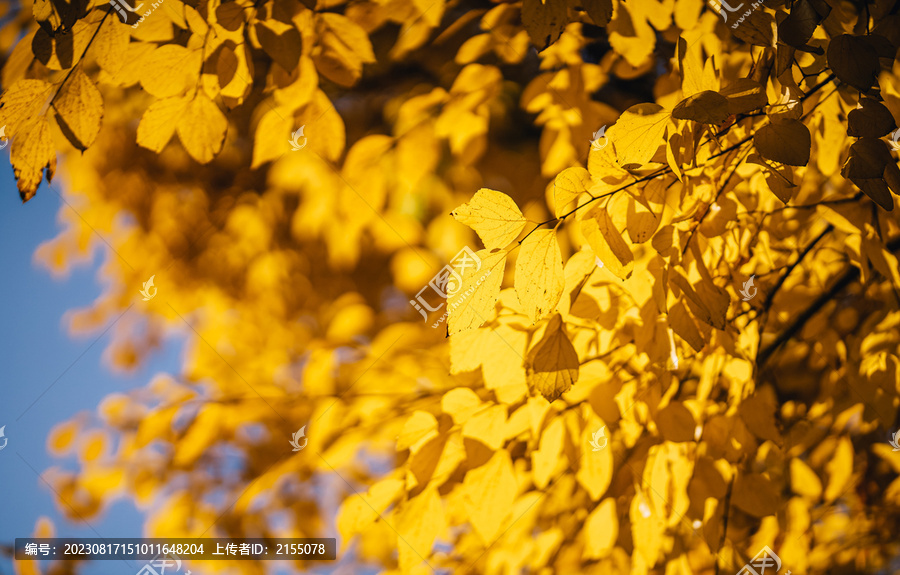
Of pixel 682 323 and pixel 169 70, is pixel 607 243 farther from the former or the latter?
pixel 169 70

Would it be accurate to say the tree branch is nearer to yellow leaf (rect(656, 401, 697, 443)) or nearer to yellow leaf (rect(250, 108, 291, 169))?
yellow leaf (rect(656, 401, 697, 443))

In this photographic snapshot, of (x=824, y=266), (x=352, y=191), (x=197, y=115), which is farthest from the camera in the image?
(x=352, y=191)

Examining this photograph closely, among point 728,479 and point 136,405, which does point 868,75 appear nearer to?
point 728,479

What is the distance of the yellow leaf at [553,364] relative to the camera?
520 mm

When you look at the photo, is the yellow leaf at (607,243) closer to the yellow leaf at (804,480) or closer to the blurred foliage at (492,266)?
the blurred foliage at (492,266)

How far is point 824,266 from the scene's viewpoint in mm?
1068

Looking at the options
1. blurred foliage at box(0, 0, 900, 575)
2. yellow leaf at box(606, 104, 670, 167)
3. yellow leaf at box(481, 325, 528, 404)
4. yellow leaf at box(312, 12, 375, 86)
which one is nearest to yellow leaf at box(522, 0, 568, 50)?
blurred foliage at box(0, 0, 900, 575)

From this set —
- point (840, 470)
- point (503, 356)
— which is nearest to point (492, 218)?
point (503, 356)

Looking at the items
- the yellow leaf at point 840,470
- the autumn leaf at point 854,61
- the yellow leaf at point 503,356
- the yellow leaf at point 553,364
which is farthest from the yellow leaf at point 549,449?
the yellow leaf at point 840,470

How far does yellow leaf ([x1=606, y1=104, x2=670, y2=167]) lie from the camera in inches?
18.1

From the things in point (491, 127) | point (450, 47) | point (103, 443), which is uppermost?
point (450, 47)

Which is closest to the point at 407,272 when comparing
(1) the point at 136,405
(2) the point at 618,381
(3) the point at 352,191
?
(3) the point at 352,191

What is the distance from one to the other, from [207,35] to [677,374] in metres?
1.01

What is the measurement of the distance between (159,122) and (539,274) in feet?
2.00
